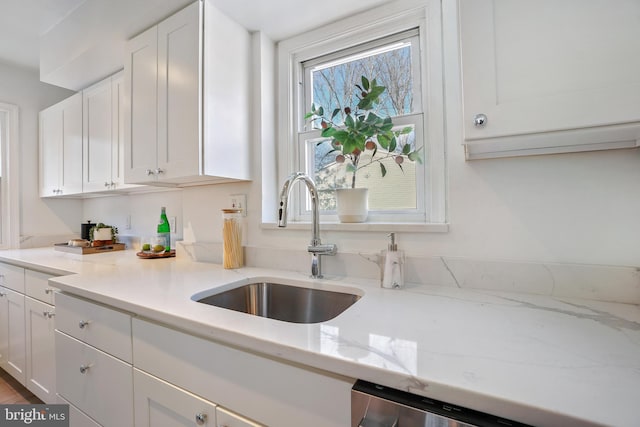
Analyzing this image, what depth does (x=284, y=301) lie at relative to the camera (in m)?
1.28

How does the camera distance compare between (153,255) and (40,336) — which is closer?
(40,336)

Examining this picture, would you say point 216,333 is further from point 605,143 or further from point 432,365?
point 605,143

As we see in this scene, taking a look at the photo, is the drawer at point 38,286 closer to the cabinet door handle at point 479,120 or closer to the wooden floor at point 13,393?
the wooden floor at point 13,393

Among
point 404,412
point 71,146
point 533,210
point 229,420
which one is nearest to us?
point 404,412

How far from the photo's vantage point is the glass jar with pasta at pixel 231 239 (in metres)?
1.48

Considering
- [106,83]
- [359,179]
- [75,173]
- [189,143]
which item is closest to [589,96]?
[359,179]

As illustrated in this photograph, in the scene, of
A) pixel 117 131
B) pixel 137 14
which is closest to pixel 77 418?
pixel 117 131

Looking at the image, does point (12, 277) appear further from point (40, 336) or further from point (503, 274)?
point (503, 274)

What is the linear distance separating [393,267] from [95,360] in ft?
3.82

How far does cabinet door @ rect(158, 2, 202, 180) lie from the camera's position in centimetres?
135

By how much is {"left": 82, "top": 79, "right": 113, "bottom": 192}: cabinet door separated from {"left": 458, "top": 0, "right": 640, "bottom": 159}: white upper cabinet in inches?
87.9

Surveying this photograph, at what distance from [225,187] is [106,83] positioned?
4.14ft

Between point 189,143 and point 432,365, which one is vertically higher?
point 189,143

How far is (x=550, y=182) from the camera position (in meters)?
0.98
